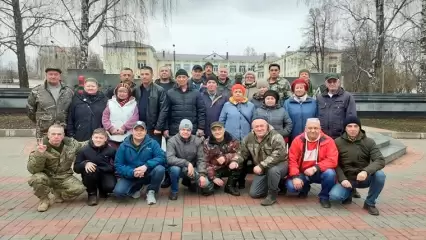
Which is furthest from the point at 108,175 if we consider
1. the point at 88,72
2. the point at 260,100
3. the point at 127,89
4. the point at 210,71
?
the point at 88,72

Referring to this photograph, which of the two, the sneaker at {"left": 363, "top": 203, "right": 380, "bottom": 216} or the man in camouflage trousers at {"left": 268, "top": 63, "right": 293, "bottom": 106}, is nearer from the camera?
the sneaker at {"left": 363, "top": 203, "right": 380, "bottom": 216}

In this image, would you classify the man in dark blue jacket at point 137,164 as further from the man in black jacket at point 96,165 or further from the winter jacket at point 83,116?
the winter jacket at point 83,116

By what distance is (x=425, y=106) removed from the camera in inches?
641

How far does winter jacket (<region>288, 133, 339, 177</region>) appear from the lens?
5.06 m

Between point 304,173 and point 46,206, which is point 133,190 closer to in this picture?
point 46,206

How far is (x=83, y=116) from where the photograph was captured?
556 centimetres

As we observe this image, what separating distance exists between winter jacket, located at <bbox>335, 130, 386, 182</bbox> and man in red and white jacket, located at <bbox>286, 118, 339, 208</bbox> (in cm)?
11

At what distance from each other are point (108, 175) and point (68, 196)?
1.93 feet

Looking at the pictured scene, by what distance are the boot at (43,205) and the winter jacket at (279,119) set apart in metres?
3.17

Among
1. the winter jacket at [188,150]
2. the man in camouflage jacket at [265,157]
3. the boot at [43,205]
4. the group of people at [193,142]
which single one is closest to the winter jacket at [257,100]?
the group of people at [193,142]

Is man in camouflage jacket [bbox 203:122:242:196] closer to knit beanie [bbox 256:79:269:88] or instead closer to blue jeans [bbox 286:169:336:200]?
blue jeans [bbox 286:169:336:200]

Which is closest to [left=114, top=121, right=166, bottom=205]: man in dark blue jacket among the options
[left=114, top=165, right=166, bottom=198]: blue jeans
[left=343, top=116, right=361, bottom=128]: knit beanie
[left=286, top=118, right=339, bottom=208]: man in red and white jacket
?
[left=114, top=165, right=166, bottom=198]: blue jeans

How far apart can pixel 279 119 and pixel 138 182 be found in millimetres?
2298

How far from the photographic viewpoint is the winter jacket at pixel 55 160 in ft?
15.9
